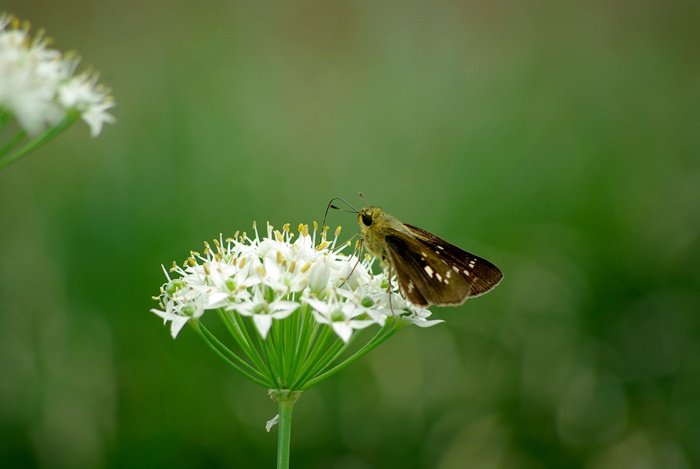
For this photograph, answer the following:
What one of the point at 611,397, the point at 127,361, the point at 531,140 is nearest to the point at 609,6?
the point at 531,140

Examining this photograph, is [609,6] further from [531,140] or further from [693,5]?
[531,140]

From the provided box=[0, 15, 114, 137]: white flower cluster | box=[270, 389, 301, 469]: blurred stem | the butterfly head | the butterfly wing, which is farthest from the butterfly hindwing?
box=[0, 15, 114, 137]: white flower cluster

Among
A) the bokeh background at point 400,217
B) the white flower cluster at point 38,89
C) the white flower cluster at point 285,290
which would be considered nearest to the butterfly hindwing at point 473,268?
the white flower cluster at point 285,290

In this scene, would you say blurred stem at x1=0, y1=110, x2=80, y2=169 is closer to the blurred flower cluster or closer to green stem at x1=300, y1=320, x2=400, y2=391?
the blurred flower cluster

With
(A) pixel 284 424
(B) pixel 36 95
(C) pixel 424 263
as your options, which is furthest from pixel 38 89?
(C) pixel 424 263

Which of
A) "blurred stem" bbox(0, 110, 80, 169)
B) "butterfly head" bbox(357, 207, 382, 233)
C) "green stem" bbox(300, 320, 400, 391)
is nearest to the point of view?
"blurred stem" bbox(0, 110, 80, 169)

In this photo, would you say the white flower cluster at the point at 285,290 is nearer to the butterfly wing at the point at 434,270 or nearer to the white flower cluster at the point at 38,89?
the butterfly wing at the point at 434,270

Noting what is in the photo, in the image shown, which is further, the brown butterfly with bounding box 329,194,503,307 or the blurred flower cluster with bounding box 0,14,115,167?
the brown butterfly with bounding box 329,194,503,307
